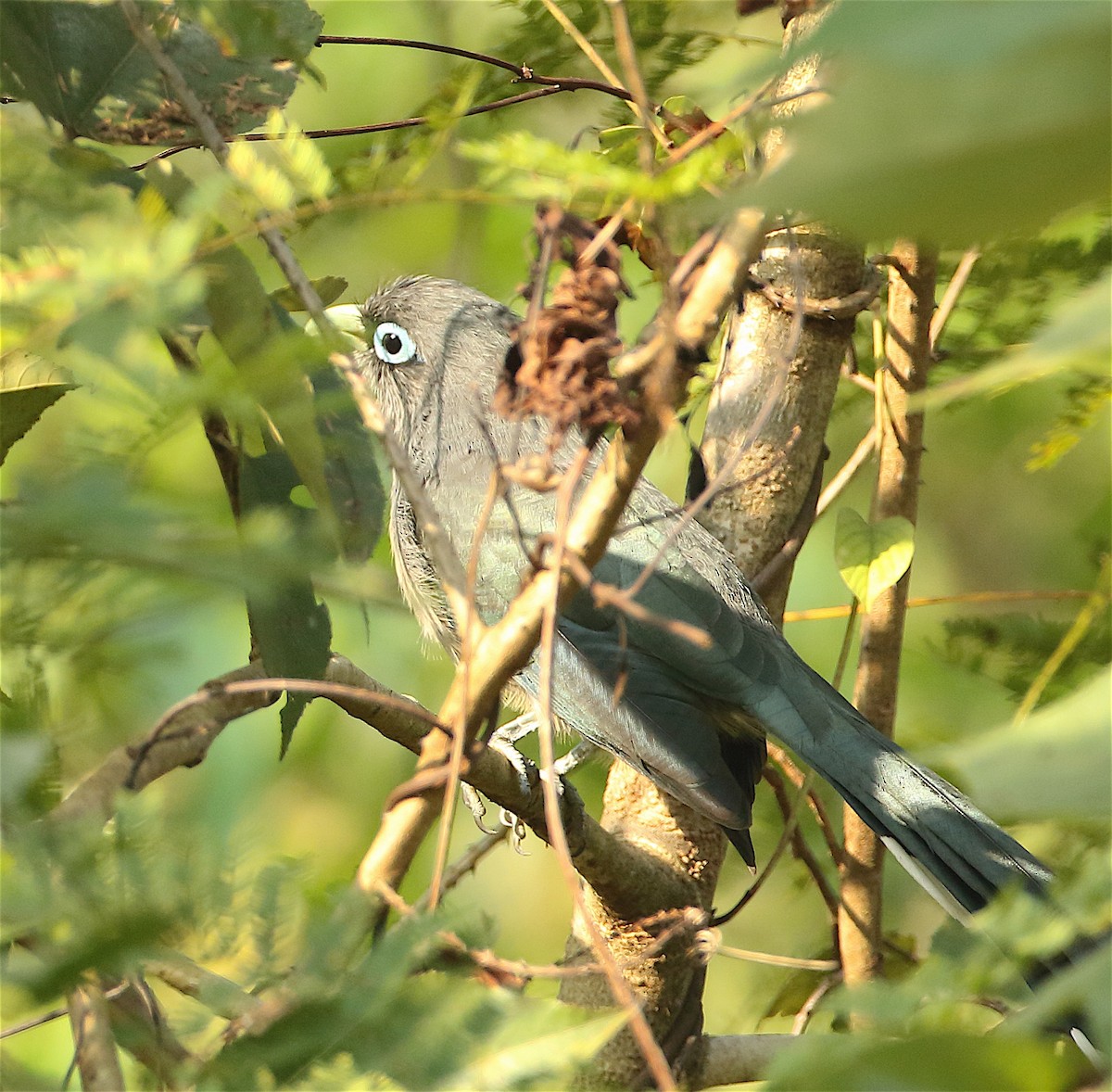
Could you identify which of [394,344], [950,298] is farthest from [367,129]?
[394,344]

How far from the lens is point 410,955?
3.27ft

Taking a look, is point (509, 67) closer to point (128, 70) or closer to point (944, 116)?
point (128, 70)

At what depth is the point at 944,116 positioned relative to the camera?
60 cm

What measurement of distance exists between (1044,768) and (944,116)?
0.33 meters

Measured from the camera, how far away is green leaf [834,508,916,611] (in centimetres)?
269

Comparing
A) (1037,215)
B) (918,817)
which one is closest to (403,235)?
(918,817)

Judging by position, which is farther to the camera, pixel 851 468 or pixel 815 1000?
pixel 851 468

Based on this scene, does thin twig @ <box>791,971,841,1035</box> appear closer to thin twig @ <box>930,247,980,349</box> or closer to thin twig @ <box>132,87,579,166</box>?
thin twig @ <box>930,247,980,349</box>

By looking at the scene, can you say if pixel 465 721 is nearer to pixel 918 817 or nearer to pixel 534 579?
pixel 534 579

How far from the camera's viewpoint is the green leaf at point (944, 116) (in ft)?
1.94

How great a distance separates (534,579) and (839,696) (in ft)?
6.83

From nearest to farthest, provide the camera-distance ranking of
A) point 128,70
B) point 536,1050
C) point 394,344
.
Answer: point 536,1050, point 128,70, point 394,344

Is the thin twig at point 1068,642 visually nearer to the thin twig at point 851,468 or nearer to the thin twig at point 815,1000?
the thin twig at point 851,468

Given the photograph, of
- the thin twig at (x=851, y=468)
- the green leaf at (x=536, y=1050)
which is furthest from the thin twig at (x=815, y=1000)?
the green leaf at (x=536, y=1050)
